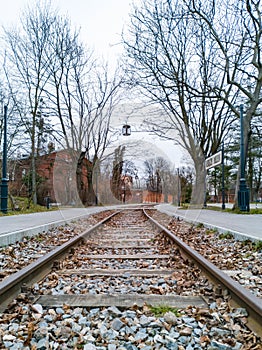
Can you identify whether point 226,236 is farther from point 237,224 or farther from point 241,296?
point 241,296

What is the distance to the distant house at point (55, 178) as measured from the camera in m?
14.3

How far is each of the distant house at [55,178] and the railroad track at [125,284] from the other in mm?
8679

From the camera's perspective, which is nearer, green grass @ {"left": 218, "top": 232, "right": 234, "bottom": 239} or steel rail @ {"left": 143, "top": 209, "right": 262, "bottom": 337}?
steel rail @ {"left": 143, "top": 209, "right": 262, "bottom": 337}

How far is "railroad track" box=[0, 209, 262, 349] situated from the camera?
2.62 meters

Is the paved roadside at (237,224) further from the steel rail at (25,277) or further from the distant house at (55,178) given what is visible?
the distant house at (55,178)

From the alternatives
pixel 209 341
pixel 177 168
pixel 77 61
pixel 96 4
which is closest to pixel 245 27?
pixel 96 4

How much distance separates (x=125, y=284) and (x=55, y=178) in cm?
1036

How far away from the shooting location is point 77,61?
865 inches

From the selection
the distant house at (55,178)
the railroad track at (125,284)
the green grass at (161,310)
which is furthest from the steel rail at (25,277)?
the distant house at (55,178)

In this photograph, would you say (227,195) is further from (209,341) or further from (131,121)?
(209,341)

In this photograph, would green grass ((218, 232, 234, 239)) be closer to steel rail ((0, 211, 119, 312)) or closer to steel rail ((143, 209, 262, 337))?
steel rail ((143, 209, 262, 337))

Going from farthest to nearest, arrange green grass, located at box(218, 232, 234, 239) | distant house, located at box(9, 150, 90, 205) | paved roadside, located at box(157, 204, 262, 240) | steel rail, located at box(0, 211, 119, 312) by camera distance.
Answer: distant house, located at box(9, 150, 90, 205) → green grass, located at box(218, 232, 234, 239) → paved roadside, located at box(157, 204, 262, 240) → steel rail, located at box(0, 211, 119, 312)

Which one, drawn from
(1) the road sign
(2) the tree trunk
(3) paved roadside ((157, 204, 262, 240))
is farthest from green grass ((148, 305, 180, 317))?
(2) the tree trunk

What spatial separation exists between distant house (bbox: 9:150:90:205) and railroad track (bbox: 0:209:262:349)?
8679 millimetres
